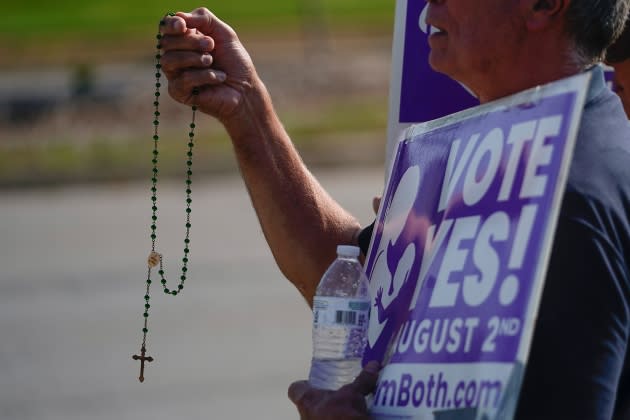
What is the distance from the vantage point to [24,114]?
1438 cm

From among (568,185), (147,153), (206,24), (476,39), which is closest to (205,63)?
(206,24)

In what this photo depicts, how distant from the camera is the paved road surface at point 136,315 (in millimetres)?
6586

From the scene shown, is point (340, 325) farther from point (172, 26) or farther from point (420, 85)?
point (420, 85)

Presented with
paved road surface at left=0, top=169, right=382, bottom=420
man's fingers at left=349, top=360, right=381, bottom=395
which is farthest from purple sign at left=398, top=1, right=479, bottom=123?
paved road surface at left=0, top=169, right=382, bottom=420

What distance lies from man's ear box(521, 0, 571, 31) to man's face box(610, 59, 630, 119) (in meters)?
0.68

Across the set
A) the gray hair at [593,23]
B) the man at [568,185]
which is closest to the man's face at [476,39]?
the man at [568,185]

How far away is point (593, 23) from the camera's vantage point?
245 centimetres

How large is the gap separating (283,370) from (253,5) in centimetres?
1539

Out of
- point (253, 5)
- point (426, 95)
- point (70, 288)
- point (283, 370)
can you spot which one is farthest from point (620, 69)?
point (253, 5)

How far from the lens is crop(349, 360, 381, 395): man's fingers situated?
2320 millimetres

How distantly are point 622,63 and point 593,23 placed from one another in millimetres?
656

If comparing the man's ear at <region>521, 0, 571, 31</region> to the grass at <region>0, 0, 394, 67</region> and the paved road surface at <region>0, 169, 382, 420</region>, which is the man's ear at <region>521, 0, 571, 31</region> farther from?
the grass at <region>0, 0, 394, 67</region>

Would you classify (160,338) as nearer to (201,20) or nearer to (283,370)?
(283,370)

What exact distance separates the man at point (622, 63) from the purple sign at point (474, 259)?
2.07 feet
